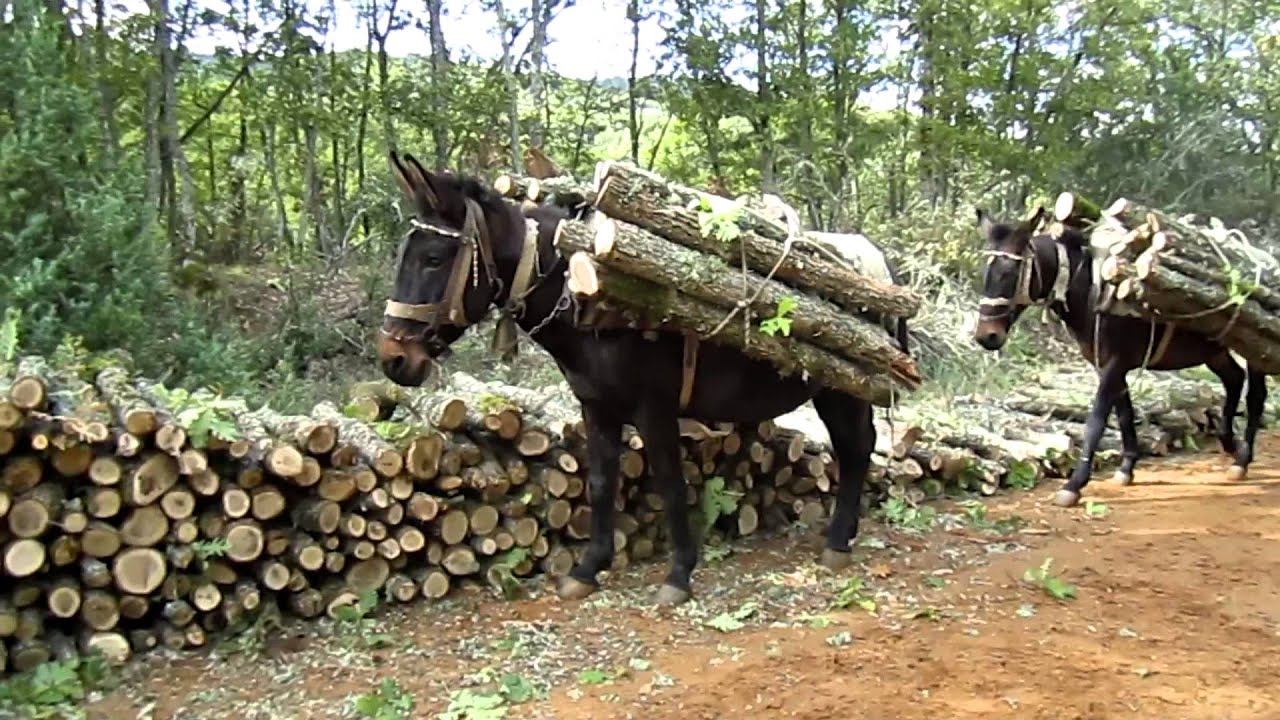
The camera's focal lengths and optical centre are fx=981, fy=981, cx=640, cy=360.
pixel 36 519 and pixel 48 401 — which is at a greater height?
pixel 48 401

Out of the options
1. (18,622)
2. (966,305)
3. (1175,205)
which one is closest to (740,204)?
(18,622)

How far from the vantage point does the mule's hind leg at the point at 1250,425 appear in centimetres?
744

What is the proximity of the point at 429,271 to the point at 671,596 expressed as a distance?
1862 millimetres

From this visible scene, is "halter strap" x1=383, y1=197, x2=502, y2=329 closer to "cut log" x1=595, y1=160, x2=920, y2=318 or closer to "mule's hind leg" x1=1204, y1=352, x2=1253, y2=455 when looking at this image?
"cut log" x1=595, y1=160, x2=920, y2=318

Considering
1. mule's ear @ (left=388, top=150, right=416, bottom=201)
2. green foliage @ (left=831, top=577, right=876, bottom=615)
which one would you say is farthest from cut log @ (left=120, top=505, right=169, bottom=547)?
green foliage @ (left=831, top=577, right=876, bottom=615)

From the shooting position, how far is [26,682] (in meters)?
3.52

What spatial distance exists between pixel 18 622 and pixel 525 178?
2817 mm

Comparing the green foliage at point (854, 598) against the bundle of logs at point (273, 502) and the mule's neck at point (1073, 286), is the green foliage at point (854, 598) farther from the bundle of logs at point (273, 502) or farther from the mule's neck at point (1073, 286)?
the mule's neck at point (1073, 286)

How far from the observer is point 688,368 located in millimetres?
4500

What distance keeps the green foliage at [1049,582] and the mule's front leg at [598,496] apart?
2.12m

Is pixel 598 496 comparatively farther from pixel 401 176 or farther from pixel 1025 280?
pixel 1025 280

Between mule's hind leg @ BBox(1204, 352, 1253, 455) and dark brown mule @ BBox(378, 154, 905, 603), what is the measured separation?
Result: 3963mm

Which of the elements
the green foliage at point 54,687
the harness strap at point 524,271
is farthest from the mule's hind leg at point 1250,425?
the green foliage at point 54,687

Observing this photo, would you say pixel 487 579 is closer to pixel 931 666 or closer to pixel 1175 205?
pixel 931 666
